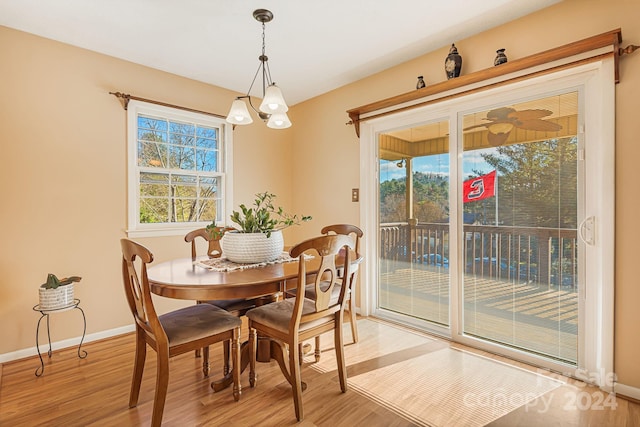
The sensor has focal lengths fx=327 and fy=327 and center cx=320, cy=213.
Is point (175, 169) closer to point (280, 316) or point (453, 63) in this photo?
point (280, 316)

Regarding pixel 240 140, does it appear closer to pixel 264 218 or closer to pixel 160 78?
pixel 160 78

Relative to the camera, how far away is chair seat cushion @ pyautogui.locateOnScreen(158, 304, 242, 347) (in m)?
1.76

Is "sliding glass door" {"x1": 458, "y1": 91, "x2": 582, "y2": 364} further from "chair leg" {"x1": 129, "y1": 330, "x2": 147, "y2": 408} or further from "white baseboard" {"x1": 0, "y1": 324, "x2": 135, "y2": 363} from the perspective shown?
"white baseboard" {"x1": 0, "y1": 324, "x2": 135, "y2": 363}

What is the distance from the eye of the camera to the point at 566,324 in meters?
2.26

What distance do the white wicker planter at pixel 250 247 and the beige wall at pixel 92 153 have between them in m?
1.45

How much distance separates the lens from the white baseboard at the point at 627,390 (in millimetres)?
1936

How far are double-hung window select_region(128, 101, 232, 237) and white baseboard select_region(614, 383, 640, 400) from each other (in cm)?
355

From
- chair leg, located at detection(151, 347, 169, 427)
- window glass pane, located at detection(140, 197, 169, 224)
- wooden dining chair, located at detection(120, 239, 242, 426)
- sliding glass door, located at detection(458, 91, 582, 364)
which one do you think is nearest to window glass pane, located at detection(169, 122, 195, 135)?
window glass pane, located at detection(140, 197, 169, 224)

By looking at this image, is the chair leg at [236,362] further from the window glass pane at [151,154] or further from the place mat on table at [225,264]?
the window glass pane at [151,154]

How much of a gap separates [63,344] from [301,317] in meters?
2.28

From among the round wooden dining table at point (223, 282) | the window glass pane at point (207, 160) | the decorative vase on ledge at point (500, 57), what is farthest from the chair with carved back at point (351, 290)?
the decorative vase on ledge at point (500, 57)

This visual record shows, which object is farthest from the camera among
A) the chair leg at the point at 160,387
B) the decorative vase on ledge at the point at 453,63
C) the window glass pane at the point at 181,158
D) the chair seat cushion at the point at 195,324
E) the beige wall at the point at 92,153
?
the window glass pane at the point at 181,158

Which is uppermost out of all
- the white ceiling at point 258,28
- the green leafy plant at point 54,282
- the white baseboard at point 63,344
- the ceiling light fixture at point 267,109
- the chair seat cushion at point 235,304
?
the white ceiling at point 258,28

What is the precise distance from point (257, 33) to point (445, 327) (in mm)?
2938
